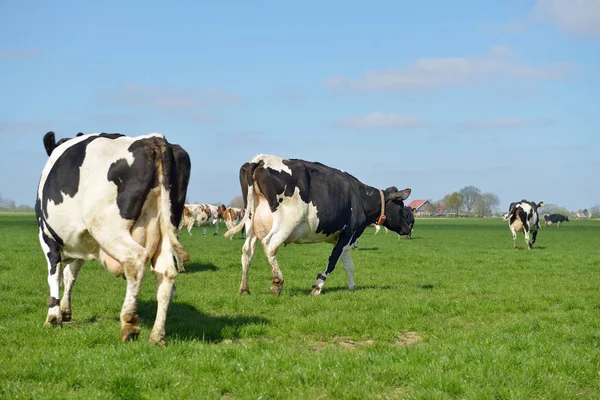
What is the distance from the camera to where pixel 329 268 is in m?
14.4

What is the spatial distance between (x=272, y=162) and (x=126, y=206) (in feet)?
20.1

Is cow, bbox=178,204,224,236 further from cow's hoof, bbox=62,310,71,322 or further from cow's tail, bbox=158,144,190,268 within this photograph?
cow's tail, bbox=158,144,190,268

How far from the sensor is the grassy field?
6.38 meters

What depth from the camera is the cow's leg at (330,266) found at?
46.0 feet

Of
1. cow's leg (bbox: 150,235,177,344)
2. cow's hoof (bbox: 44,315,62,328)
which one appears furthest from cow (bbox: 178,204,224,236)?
cow's leg (bbox: 150,235,177,344)

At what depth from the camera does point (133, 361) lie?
22.9ft

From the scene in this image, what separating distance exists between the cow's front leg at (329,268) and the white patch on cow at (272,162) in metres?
2.19

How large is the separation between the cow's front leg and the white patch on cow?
2.19 meters

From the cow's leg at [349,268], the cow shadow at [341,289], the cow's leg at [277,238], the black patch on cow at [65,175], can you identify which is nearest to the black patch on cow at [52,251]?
the black patch on cow at [65,175]

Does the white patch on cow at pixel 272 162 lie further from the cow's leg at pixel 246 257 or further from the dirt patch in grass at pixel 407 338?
the dirt patch in grass at pixel 407 338

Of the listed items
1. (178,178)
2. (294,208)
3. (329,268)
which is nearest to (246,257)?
(294,208)

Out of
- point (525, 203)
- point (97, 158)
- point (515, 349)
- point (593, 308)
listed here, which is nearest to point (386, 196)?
point (593, 308)

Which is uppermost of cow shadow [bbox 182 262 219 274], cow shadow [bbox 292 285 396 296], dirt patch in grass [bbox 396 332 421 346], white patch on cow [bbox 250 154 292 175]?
white patch on cow [bbox 250 154 292 175]

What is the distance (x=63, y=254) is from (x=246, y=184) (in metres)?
5.36
